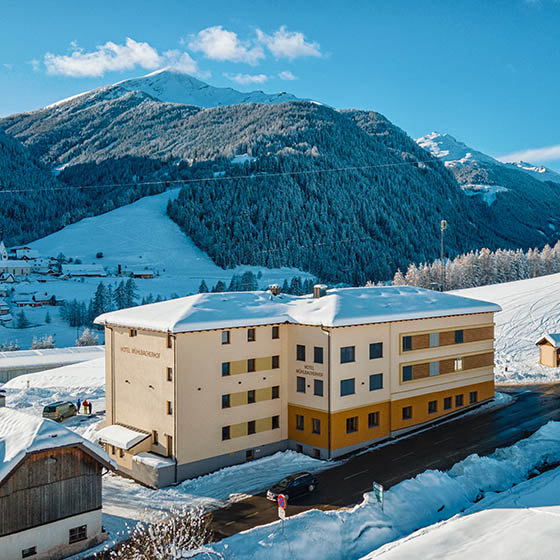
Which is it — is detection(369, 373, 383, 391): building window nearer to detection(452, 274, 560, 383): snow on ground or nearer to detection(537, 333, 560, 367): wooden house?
detection(452, 274, 560, 383): snow on ground

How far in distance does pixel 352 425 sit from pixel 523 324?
42.9m

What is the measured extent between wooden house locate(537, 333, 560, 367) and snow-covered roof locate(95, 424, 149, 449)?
4155cm

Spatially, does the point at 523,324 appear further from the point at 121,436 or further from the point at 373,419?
the point at 121,436

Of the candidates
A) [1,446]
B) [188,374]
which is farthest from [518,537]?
[1,446]

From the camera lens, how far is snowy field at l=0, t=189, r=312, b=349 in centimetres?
12025

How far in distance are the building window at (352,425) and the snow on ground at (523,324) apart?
22.9 meters

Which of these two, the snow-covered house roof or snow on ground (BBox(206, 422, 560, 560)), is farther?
the snow-covered house roof

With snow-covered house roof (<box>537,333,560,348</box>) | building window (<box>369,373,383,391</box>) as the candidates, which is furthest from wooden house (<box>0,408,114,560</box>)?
snow-covered house roof (<box>537,333,560,348</box>)

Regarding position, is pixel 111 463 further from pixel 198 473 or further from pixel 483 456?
pixel 483 456

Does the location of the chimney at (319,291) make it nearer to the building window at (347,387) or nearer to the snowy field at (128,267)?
the building window at (347,387)

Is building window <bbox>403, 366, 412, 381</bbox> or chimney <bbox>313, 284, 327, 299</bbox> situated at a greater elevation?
chimney <bbox>313, 284, 327, 299</bbox>

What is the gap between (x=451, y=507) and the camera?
25453 millimetres

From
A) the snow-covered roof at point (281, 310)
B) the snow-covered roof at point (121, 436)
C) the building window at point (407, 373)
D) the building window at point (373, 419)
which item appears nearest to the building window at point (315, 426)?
the building window at point (373, 419)

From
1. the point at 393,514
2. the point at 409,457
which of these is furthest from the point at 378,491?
the point at 409,457
